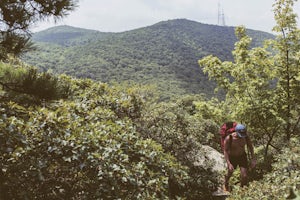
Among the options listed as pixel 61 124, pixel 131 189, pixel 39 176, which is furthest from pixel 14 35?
pixel 131 189

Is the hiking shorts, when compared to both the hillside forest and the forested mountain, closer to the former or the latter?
the hillside forest

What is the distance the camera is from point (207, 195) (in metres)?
8.77

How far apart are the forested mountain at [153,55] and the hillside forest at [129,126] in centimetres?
5859

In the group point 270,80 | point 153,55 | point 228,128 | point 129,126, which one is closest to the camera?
point 129,126

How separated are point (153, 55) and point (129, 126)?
104 metres

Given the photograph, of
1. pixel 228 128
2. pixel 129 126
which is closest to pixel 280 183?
pixel 228 128

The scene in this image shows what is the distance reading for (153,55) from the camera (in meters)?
108

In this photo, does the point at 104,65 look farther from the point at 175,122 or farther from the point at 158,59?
Result: the point at 175,122

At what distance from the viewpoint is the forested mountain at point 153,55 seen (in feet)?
271

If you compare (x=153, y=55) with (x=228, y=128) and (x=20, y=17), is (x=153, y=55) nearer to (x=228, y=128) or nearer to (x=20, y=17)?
(x=228, y=128)

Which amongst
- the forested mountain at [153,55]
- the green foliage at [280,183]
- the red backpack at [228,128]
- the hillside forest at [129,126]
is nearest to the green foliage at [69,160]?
the hillside forest at [129,126]

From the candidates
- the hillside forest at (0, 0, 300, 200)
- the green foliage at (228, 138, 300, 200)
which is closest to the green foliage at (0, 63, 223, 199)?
the hillside forest at (0, 0, 300, 200)

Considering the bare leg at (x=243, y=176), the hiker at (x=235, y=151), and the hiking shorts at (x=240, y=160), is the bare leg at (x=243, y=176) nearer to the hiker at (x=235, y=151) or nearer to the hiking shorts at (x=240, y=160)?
the hiker at (x=235, y=151)

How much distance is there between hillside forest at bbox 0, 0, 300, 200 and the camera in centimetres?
389
